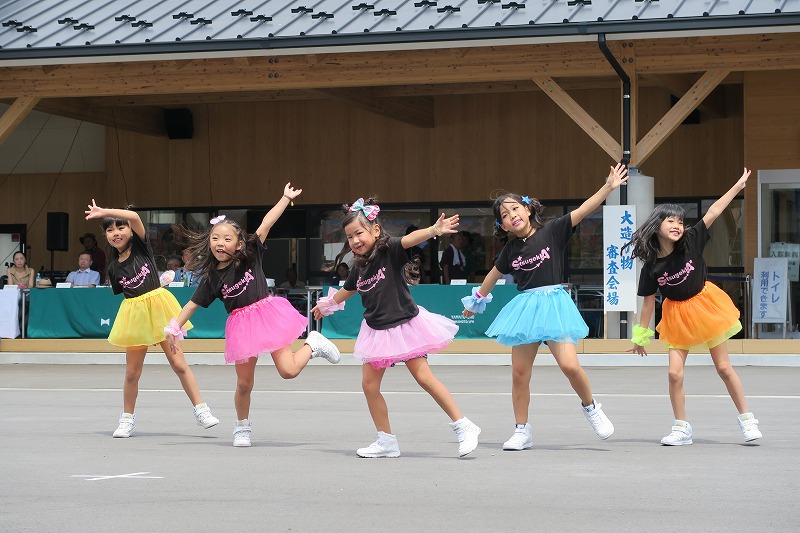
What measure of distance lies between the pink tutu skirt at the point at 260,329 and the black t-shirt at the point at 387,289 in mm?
539

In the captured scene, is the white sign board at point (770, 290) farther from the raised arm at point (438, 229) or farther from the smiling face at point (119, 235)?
the raised arm at point (438, 229)

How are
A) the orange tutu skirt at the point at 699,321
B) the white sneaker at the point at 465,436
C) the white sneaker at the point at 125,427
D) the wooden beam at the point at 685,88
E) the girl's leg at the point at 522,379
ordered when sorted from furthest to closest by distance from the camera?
the wooden beam at the point at 685,88, the white sneaker at the point at 125,427, the orange tutu skirt at the point at 699,321, the girl's leg at the point at 522,379, the white sneaker at the point at 465,436

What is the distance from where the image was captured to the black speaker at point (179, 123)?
1083 inches

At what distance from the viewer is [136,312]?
365 inches

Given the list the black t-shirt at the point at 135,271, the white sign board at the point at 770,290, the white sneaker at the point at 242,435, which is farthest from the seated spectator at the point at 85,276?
the white sneaker at the point at 242,435

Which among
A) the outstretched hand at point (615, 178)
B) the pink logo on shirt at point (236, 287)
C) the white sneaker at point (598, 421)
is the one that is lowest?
the white sneaker at point (598, 421)

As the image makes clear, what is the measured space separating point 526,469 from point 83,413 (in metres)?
5.33

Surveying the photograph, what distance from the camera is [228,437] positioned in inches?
359

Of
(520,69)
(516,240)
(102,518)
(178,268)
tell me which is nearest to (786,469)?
(516,240)

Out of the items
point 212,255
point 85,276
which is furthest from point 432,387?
point 85,276

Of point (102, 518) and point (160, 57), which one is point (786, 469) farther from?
point (160, 57)

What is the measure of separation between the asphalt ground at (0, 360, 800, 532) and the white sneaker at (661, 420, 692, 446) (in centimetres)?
8

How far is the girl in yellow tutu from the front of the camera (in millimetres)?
9172

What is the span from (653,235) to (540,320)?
1.13 m
